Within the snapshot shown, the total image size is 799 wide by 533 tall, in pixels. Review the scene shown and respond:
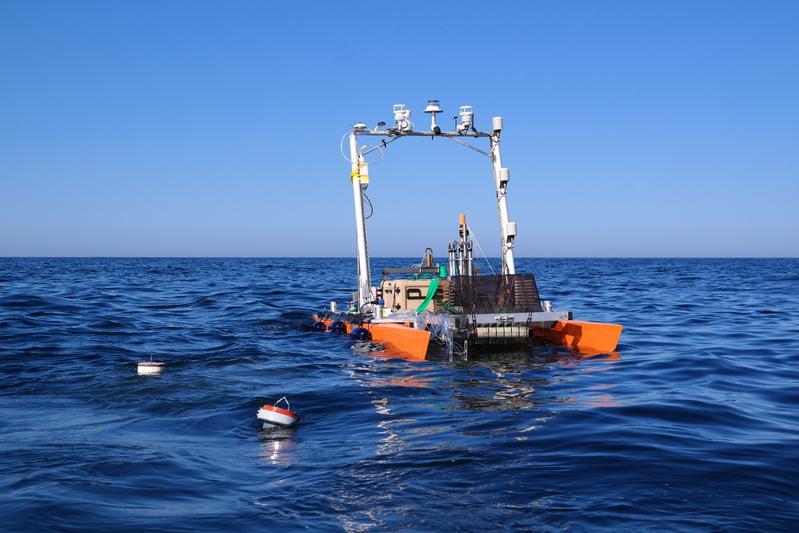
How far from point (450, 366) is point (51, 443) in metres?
9.86

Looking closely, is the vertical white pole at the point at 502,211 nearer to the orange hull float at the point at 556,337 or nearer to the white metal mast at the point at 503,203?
the white metal mast at the point at 503,203

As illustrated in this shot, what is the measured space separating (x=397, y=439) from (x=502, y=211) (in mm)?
12134

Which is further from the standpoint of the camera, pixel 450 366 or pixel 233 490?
pixel 450 366

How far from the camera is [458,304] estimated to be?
1927 cm

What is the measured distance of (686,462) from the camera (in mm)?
9398

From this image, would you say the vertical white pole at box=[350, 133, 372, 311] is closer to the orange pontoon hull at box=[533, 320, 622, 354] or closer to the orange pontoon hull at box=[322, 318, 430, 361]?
the orange pontoon hull at box=[322, 318, 430, 361]

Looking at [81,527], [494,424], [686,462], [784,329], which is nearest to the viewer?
[81,527]

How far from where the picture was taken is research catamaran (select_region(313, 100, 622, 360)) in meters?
18.8

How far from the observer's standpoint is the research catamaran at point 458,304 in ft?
61.7

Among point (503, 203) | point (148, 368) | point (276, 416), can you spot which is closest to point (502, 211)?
point (503, 203)

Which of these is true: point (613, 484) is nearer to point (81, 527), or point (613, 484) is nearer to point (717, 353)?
point (81, 527)

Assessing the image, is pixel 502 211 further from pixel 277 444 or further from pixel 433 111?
pixel 277 444

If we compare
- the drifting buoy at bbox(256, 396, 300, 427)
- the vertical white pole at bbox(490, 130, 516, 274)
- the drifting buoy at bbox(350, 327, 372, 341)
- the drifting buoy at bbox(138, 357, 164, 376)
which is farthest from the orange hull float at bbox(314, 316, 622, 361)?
the drifting buoy at bbox(256, 396, 300, 427)

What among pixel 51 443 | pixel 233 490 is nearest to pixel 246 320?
pixel 51 443
